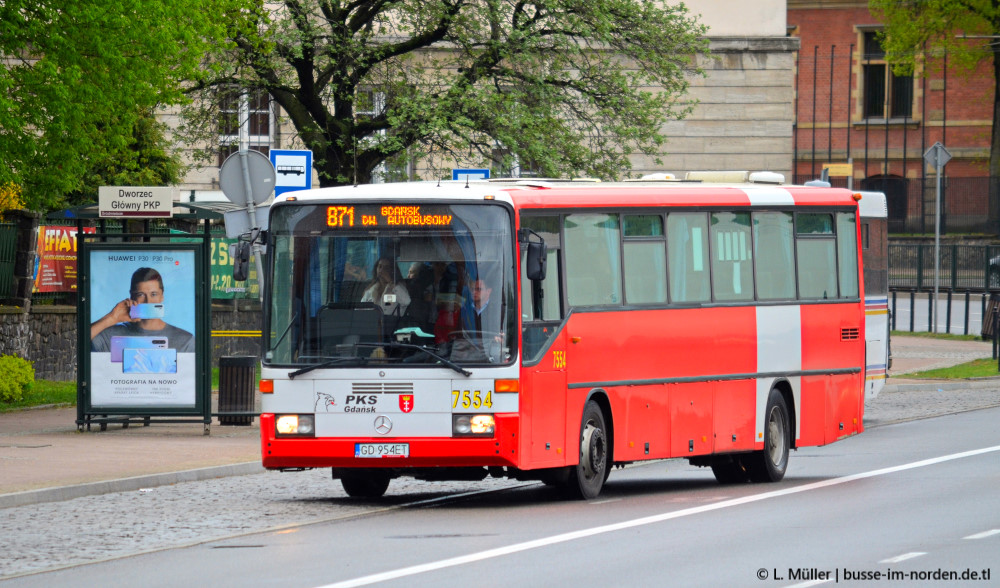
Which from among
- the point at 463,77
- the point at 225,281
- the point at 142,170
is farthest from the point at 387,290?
the point at 142,170

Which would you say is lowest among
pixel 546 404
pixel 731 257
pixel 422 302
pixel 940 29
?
pixel 546 404

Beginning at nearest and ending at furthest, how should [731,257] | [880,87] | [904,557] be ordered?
[904,557], [731,257], [880,87]

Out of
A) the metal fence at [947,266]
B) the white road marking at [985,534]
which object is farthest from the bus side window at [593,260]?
the metal fence at [947,266]

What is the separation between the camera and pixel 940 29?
66.1 m

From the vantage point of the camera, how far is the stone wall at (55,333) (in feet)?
91.9

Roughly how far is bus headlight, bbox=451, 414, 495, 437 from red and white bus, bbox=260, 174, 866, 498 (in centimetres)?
1

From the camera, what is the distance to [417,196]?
14.0m

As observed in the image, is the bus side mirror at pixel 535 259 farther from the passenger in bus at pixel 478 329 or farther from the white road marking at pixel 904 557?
the white road marking at pixel 904 557

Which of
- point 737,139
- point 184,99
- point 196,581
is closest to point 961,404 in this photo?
point 184,99

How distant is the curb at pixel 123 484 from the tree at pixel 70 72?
21.8 feet

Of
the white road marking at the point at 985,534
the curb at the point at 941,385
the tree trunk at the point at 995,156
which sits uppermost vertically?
the tree trunk at the point at 995,156

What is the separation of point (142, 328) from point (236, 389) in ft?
5.18

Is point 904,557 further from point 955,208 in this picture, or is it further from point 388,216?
point 955,208

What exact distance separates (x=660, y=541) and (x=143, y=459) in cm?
782
